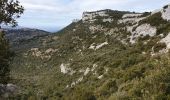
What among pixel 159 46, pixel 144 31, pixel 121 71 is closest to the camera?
pixel 121 71

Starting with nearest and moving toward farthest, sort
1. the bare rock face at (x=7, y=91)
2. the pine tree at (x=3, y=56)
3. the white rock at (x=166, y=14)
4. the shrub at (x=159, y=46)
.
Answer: the pine tree at (x=3, y=56) < the bare rock face at (x=7, y=91) < the shrub at (x=159, y=46) < the white rock at (x=166, y=14)

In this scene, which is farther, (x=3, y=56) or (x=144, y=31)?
(x=144, y=31)

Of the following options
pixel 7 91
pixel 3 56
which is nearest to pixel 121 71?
pixel 7 91

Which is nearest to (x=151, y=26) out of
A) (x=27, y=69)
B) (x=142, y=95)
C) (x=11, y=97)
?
(x=11, y=97)

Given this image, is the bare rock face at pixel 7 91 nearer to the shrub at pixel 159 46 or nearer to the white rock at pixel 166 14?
the shrub at pixel 159 46

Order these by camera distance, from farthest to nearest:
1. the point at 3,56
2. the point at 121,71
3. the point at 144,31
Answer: the point at 144,31
the point at 121,71
the point at 3,56

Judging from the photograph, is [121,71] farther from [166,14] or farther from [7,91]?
[166,14]

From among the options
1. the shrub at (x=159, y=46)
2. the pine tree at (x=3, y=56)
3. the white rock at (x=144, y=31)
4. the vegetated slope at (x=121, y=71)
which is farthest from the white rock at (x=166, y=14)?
the pine tree at (x=3, y=56)

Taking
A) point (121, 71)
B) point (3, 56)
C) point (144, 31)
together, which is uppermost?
point (144, 31)

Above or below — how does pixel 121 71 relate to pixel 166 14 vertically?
below

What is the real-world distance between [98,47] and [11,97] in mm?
41944

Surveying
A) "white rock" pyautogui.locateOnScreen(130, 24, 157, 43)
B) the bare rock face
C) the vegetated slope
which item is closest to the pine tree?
the bare rock face

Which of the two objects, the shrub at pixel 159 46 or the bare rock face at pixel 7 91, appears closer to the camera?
the bare rock face at pixel 7 91

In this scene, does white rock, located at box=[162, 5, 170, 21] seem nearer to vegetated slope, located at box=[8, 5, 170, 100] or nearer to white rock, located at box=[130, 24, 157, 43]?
vegetated slope, located at box=[8, 5, 170, 100]
